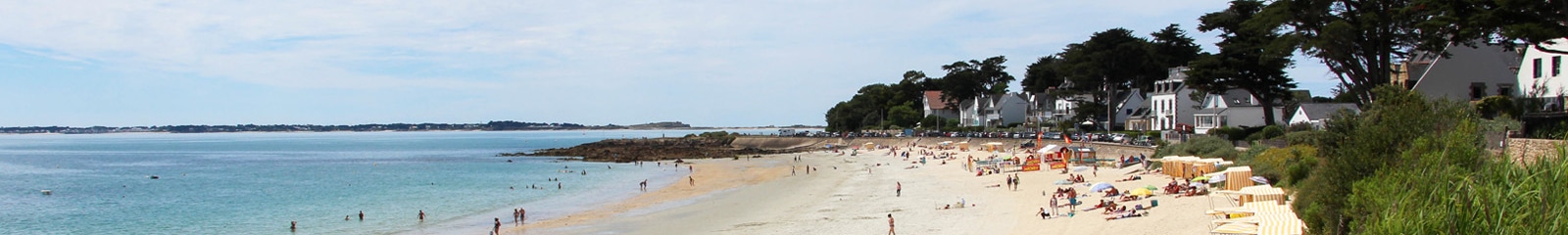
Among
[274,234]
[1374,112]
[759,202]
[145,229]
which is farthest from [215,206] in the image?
[1374,112]

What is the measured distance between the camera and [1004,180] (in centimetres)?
3706

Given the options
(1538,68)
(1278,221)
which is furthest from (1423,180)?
(1538,68)

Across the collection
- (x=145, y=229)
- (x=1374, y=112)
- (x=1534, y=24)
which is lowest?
(x=145, y=229)

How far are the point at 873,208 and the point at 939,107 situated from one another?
8004 cm

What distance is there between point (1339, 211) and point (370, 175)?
55.9m

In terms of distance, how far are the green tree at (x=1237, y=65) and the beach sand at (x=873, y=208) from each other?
837cm

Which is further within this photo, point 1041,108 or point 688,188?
point 1041,108

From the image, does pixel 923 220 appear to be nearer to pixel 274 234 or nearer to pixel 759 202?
pixel 759 202

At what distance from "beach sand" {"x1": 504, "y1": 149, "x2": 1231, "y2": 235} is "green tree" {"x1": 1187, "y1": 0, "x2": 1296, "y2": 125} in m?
8.37

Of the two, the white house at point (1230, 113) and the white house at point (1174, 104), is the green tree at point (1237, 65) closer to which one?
the white house at point (1230, 113)

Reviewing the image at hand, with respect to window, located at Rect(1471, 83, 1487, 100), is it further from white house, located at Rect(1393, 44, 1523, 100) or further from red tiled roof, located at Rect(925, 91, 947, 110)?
red tiled roof, located at Rect(925, 91, 947, 110)

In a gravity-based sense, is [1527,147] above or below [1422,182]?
above

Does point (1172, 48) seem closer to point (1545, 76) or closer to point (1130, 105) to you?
point (1130, 105)

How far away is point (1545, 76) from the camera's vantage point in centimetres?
2761
